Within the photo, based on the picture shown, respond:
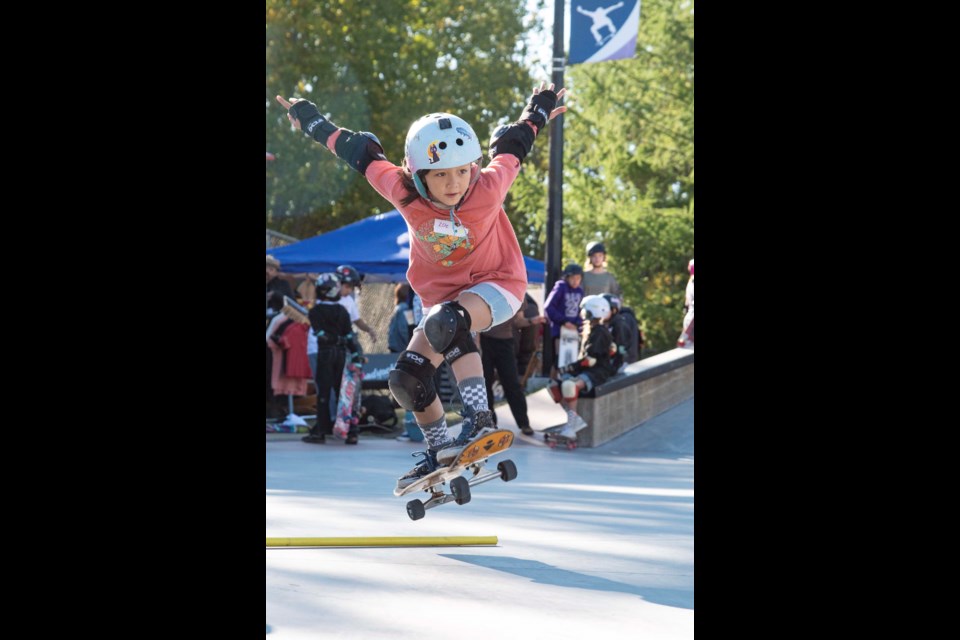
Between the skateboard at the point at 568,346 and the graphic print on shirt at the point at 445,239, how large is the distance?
7334mm

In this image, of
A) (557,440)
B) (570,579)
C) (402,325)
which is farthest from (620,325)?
(570,579)

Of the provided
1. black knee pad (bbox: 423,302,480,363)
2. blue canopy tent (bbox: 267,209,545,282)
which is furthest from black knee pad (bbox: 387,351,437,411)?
blue canopy tent (bbox: 267,209,545,282)

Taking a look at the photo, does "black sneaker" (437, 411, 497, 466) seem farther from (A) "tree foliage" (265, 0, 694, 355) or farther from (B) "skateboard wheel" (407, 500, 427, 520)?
(A) "tree foliage" (265, 0, 694, 355)

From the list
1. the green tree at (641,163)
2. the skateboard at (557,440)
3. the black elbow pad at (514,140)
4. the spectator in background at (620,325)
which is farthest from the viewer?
the green tree at (641,163)

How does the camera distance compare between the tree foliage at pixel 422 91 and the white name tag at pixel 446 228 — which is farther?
the tree foliage at pixel 422 91

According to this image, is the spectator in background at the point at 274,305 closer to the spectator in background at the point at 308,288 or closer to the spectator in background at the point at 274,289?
the spectator in background at the point at 274,289

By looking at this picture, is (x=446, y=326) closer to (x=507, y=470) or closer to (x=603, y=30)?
(x=507, y=470)

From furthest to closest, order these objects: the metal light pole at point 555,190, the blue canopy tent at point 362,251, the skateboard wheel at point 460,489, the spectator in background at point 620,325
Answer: the blue canopy tent at point 362,251 → the metal light pole at point 555,190 → the spectator in background at point 620,325 → the skateboard wheel at point 460,489

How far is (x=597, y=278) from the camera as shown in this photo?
13.5 metres

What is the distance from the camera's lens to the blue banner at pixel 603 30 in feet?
44.6

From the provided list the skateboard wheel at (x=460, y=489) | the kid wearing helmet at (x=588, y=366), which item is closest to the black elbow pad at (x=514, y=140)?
the skateboard wheel at (x=460, y=489)

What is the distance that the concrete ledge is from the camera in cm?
1212
